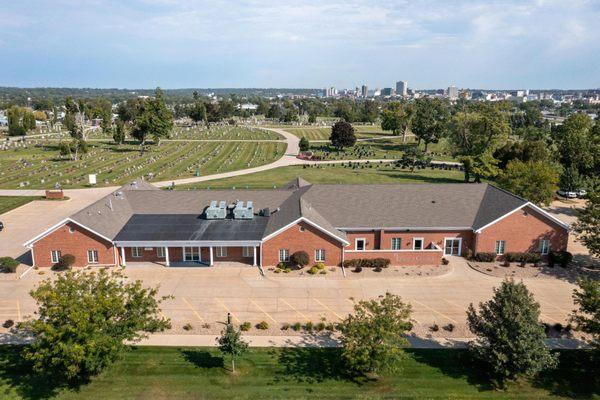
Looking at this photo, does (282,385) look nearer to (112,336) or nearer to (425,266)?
(112,336)

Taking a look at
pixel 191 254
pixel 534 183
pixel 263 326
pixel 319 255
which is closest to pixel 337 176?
pixel 534 183

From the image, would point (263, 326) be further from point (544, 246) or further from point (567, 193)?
point (567, 193)

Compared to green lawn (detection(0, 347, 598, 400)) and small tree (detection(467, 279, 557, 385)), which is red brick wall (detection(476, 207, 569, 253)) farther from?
small tree (detection(467, 279, 557, 385))

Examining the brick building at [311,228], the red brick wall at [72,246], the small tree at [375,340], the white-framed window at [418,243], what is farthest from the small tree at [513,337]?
the red brick wall at [72,246]

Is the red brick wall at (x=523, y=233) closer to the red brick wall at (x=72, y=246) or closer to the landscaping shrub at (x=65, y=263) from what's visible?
the red brick wall at (x=72, y=246)

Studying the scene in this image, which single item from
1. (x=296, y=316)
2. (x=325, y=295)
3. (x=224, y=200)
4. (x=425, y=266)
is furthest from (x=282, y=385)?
(x=224, y=200)

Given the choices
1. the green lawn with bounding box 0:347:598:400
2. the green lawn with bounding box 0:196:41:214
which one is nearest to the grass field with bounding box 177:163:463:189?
the green lawn with bounding box 0:196:41:214
